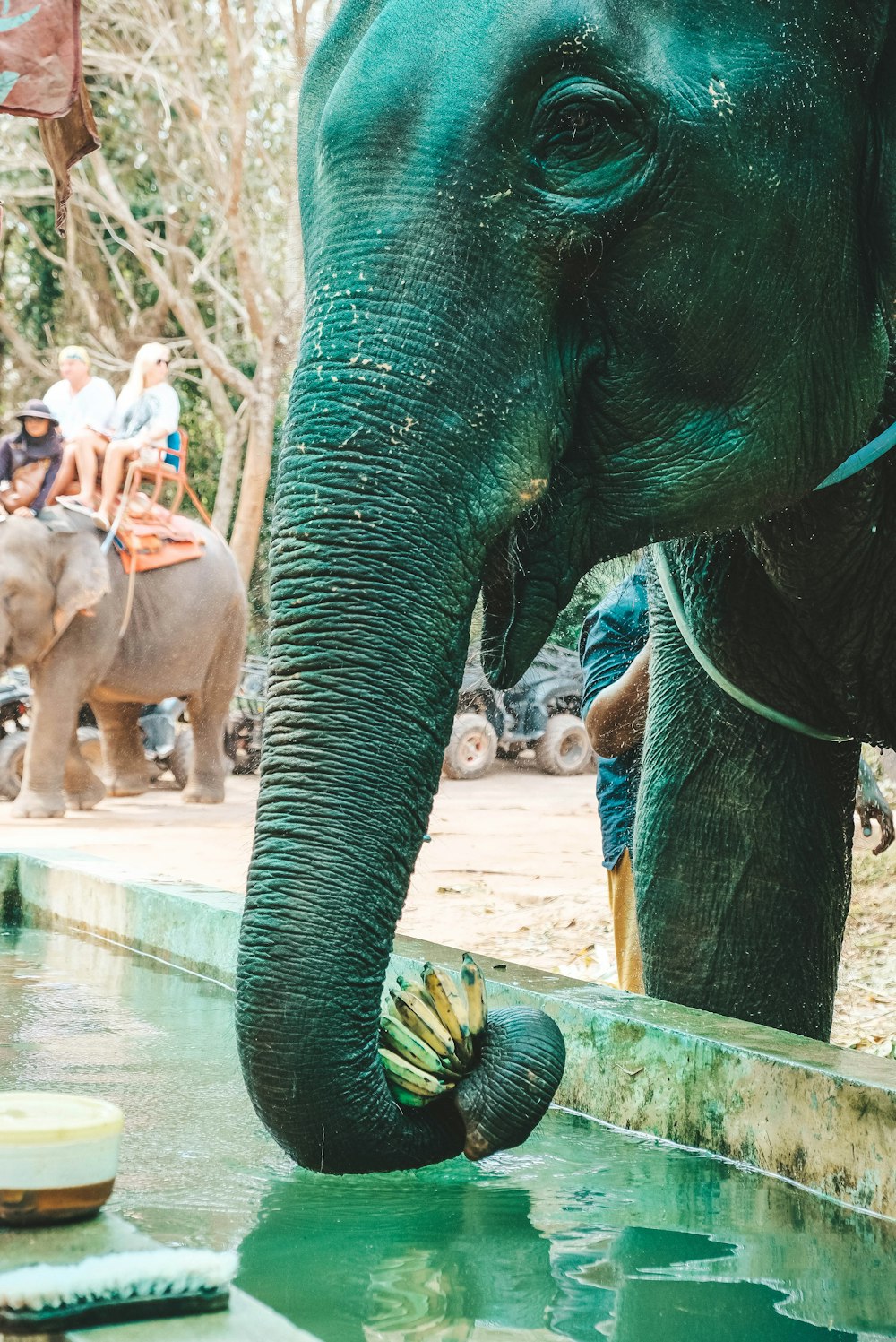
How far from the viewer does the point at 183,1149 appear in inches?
122

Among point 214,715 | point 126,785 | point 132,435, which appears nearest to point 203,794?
point 214,715

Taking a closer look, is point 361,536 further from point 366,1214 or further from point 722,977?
point 722,977

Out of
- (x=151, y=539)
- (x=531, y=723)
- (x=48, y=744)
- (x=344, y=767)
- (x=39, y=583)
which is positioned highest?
(x=151, y=539)

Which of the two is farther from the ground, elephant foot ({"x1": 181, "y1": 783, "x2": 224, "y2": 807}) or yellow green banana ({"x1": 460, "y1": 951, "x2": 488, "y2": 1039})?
elephant foot ({"x1": 181, "y1": 783, "x2": 224, "y2": 807})

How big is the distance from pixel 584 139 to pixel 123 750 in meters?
12.6

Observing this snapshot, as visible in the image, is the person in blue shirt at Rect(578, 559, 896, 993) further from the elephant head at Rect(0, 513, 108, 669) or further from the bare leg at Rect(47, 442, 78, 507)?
the bare leg at Rect(47, 442, 78, 507)

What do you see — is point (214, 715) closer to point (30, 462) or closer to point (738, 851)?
point (30, 462)

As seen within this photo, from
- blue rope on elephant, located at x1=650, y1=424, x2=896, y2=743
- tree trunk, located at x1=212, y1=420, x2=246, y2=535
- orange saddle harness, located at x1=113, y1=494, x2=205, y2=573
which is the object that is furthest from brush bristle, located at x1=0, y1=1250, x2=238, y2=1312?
tree trunk, located at x1=212, y1=420, x2=246, y2=535

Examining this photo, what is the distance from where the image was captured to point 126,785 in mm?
14250

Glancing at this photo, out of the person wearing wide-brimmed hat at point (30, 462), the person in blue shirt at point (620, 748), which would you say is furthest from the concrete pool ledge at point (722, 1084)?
the person wearing wide-brimmed hat at point (30, 462)

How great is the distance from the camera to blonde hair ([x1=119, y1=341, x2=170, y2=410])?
1428 centimetres

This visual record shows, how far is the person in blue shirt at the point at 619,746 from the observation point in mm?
4898

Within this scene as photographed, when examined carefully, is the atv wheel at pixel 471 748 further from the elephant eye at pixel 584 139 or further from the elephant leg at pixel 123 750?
the elephant eye at pixel 584 139

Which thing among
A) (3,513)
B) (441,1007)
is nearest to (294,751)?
(441,1007)
